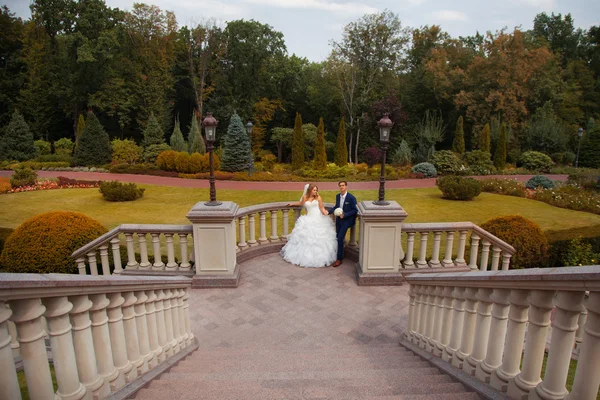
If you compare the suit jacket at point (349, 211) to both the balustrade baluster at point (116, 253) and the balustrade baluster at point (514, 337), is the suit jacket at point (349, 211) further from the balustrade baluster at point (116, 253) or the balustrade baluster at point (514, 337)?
the balustrade baluster at point (514, 337)

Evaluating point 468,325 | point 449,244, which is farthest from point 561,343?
point 449,244

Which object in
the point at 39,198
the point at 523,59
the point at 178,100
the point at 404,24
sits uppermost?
the point at 404,24

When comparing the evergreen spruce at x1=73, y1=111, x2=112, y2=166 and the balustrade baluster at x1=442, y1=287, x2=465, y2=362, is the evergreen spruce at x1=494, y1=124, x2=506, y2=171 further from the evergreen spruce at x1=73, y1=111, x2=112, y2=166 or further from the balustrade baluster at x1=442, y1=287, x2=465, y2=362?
the balustrade baluster at x1=442, y1=287, x2=465, y2=362

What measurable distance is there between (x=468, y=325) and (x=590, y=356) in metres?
1.31

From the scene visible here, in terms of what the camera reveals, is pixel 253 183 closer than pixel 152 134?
Yes

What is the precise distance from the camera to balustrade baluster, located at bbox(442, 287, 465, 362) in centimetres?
333

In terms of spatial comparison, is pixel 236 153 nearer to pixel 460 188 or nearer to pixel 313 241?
pixel 460 188

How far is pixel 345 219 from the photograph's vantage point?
8133mm

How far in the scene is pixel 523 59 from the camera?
33344 millimetres

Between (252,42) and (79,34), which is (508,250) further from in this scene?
(79,34)

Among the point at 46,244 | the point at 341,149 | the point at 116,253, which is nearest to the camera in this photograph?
the point at 116,253

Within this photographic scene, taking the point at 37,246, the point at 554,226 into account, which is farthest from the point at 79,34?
the point at 554,226

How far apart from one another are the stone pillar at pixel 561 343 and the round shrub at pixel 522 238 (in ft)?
23.7

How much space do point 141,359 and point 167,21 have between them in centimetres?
4027
